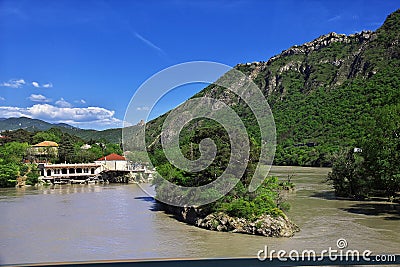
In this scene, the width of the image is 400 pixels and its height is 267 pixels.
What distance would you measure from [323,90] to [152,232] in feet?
157

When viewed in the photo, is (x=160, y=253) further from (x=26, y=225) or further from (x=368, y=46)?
(x=368, y=46)

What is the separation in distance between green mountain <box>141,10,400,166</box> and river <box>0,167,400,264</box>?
4596 mm

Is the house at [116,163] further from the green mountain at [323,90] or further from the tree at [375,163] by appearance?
the tree at [375,163]

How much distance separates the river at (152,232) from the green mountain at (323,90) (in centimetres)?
460

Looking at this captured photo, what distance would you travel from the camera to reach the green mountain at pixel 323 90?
34.8 meters

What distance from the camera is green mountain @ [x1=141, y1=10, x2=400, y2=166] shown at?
34750 mm

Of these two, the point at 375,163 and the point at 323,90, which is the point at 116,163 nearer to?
the point at 375,163

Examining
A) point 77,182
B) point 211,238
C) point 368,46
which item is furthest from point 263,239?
point 368,46

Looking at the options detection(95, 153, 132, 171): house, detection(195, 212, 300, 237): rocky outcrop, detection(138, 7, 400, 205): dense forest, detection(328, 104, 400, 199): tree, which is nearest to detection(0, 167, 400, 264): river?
detection(195, 212, 300, 237): rocky outcrop

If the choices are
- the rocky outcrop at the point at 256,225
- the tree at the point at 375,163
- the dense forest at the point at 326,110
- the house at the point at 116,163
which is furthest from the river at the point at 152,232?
the house at the point at 116,163

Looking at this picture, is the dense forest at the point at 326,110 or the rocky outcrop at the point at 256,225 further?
the dense forest at the point at 326,110

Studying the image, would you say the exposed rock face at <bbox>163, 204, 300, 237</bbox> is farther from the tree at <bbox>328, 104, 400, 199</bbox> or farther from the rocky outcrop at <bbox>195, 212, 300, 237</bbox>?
the tree at <bbox>328, 104, 400, 199</bbox>

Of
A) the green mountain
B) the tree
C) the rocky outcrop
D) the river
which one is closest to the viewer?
the river

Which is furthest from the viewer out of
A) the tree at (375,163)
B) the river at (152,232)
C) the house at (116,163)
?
the house at (116,163)
